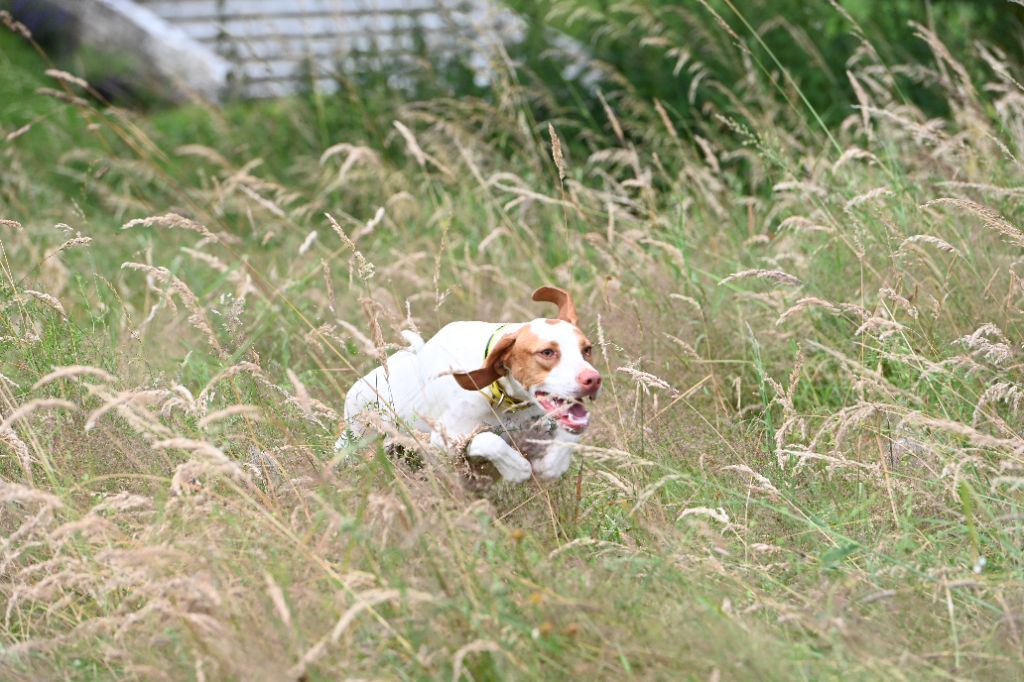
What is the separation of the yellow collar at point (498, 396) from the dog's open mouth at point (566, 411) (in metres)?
0.14

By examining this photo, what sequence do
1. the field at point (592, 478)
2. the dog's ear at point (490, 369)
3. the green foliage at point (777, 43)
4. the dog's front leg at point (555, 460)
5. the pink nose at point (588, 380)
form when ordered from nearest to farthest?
the field at point (592, 478), the pink nose at point (588, 380), the dog's ear at point (490, 369), the dog's front leg at point (555, 460), the green foliage at point (777, 43)

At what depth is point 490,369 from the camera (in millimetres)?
3125

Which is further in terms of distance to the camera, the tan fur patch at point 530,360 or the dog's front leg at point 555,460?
the dog's front leg at point 555,460

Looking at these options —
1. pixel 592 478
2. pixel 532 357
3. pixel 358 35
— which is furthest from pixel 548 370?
pixel 358 35

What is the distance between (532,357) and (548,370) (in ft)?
0.16

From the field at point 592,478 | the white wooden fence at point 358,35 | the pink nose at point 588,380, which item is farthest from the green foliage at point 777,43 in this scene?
the pink nose at point 588,380

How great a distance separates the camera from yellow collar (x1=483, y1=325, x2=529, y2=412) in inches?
126

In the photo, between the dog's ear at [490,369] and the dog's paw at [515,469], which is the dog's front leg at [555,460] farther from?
the dog's ear at [490,369]

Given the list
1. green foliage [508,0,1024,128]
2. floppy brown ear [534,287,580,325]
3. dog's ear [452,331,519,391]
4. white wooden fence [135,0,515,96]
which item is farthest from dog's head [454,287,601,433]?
green foliage [508,0,1024,128]

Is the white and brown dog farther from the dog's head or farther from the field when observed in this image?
the field

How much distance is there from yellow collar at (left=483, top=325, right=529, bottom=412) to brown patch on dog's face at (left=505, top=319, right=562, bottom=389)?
0.30 feet

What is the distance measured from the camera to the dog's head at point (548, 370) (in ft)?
9.89

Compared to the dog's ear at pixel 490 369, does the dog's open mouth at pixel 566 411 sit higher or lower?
lower

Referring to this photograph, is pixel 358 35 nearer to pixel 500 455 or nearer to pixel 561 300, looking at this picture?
pixel 561 300
